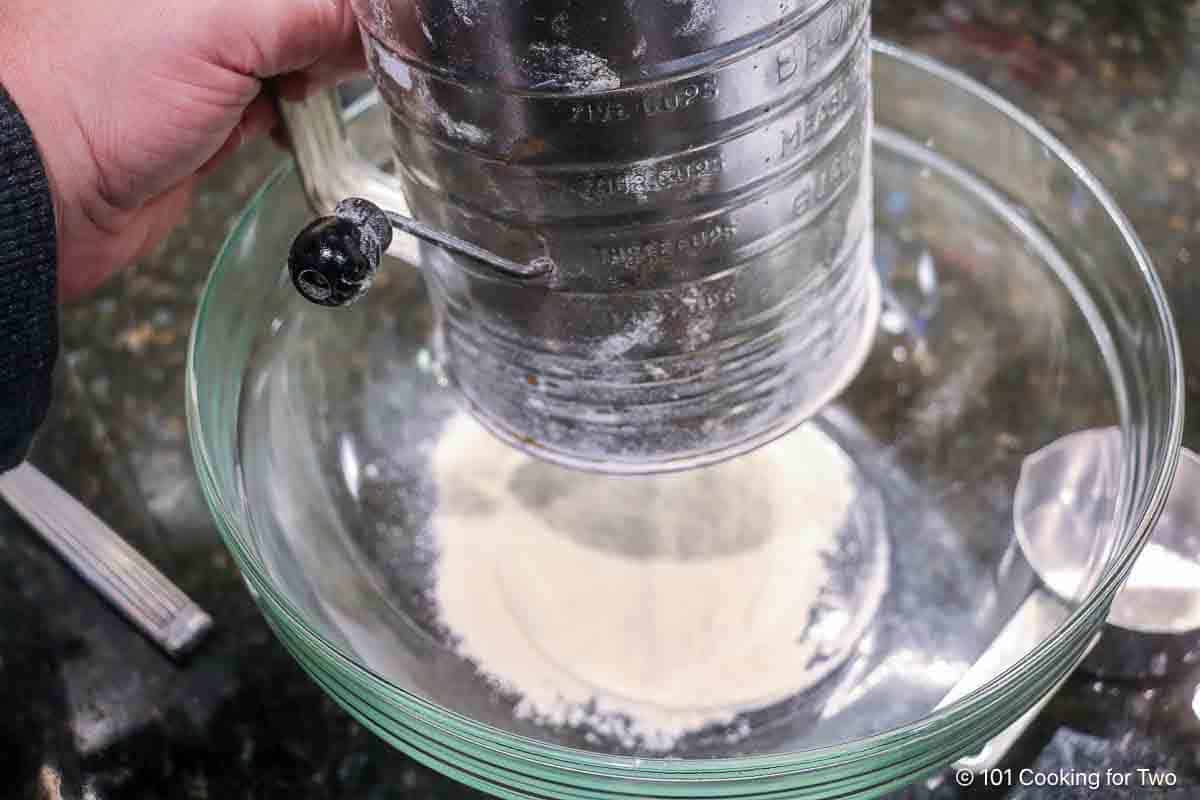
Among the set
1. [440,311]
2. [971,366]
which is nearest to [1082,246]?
[971,366]

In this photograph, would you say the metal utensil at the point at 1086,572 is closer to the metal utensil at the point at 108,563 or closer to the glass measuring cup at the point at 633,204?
the glass measuring cup at the point at 633,204

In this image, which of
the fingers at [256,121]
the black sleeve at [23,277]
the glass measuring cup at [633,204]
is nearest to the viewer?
the glass measuring cup at [633,204]

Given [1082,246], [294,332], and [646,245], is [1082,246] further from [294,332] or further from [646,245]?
[294,332]

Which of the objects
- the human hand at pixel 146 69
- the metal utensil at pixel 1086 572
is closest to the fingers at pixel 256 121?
the human hand at pixel 146 69

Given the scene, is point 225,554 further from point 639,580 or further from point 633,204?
point 633,204

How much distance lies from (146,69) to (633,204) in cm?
30

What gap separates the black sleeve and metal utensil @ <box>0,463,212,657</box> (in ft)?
0.35

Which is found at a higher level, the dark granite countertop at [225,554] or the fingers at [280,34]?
the fingers at [280,34]

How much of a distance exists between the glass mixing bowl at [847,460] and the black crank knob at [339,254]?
0.18m

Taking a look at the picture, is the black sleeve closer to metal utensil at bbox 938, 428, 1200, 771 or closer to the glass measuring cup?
the glass measuring cup

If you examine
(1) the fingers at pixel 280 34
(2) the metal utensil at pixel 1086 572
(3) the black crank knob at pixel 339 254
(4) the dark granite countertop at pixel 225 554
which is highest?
(1) the fingers at pixel 280 34

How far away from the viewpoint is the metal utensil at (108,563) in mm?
733

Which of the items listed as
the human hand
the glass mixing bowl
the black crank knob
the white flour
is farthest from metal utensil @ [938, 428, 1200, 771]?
the human hand

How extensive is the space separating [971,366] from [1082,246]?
0.11 metres
